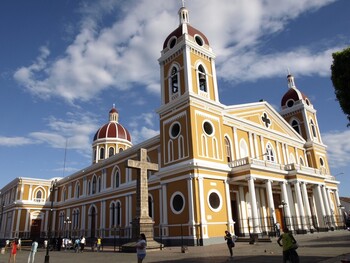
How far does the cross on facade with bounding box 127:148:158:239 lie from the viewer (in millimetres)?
17172

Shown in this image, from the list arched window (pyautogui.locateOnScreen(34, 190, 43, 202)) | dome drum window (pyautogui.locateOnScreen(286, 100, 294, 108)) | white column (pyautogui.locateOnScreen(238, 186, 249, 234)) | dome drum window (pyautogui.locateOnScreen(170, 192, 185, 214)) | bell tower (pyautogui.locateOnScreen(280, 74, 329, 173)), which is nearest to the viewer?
dome drum window (pyautogui.locateOnScreen(170, 192, 185, 214))

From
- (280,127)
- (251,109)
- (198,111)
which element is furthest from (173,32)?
(280,127)

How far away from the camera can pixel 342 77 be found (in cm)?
→ 1194

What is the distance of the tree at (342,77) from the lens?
11852 millimetres

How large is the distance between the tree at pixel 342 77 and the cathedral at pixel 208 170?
36.7 ft

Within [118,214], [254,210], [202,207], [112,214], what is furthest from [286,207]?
[112,214]

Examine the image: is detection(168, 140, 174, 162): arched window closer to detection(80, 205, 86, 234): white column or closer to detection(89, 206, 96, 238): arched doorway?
detection(89, 206, 96, 238): arched doorway

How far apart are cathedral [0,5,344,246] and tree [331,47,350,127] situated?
11.2 meters

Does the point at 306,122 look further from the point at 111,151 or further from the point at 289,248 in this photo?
the point at 289,248

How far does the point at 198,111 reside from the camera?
927 inches

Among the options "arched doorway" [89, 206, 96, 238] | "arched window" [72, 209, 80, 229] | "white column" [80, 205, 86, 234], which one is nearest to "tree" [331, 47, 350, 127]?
"arched doorway" [89, 206, 96, 238]

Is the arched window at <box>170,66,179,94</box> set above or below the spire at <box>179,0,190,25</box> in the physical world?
below

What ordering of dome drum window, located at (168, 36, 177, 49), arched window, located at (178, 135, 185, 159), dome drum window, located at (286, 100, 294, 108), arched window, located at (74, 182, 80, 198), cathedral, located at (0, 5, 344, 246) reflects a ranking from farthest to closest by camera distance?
arched window, located at (74, 182, 80, 198)
dome drum window, located at (286, 100, 294, 108)
dome drum window, located at (168, 36, 177, 49)
arched window, located at (178, 135, 185, 159)
cathedral, located at (0, 5, 344, 246)

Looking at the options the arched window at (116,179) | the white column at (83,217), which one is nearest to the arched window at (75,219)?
the white column at (83,217)
